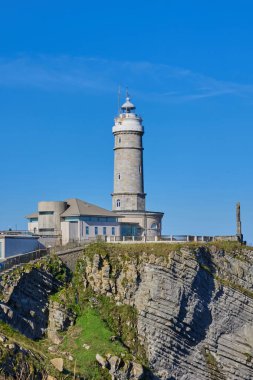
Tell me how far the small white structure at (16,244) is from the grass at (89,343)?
6632mm

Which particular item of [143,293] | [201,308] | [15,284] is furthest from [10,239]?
[201,308]

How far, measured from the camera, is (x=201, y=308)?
56125mm

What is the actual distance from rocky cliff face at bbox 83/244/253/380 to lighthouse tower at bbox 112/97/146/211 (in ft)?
39.4

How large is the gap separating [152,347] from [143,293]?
3660 millimetres

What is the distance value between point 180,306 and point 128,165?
16.9 meters

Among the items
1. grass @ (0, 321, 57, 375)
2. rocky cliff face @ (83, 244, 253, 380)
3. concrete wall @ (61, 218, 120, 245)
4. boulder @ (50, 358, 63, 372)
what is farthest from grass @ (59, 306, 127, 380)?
concrete wall @ (61, 218, 120, 245)

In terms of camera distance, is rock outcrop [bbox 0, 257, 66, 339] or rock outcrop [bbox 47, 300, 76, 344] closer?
rock outcrop [bbox 0, 257, 66, 339]

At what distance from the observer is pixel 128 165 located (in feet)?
224

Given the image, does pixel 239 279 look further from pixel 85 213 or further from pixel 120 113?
pixel 120 113

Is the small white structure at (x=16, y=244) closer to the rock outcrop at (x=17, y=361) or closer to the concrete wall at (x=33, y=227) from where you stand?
the concrete wall at (x=33, y=227)

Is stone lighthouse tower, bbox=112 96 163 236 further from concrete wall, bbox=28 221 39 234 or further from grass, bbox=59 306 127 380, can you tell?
grass, bbox=59 306 127 380

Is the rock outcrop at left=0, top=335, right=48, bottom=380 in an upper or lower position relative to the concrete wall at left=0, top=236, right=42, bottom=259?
lower

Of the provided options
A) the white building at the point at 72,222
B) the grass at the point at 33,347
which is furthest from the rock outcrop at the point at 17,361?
the white building at the point at 72,222

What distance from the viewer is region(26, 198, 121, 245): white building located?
61.3 m
